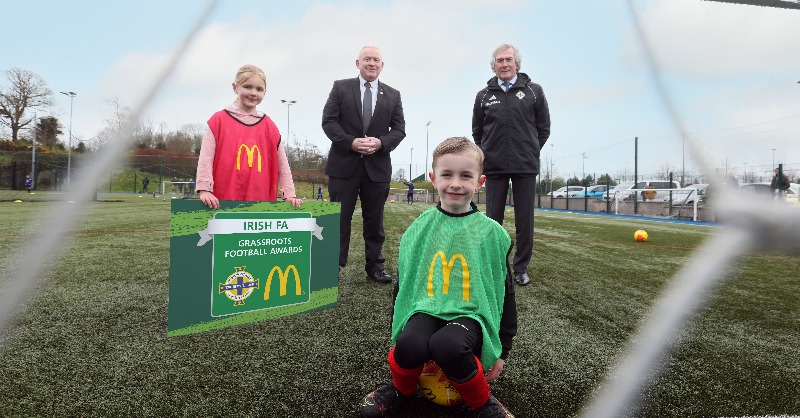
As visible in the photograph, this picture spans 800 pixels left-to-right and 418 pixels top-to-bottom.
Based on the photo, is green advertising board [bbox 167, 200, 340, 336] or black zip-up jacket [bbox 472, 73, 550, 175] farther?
black zip-up jacket [bbox 472, 73, 550, 175]

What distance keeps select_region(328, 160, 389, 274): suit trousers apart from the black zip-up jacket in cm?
83

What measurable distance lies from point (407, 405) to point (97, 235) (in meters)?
5.58

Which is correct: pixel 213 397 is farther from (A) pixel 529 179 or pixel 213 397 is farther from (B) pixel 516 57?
(B) pixel 516 57

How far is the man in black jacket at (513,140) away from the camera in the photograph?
3.14 m

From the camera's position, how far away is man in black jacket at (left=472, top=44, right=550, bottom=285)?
3141 millimetres

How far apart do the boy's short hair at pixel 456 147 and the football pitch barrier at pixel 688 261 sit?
2.58 feet

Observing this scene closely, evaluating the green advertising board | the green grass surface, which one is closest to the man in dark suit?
the green grass surface

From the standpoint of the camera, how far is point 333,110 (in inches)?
126

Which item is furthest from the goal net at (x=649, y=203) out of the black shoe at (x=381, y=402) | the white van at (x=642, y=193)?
the black shoe at (x=381, y=402)

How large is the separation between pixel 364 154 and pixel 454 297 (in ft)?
6.00

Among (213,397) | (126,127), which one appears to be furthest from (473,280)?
(126,127)

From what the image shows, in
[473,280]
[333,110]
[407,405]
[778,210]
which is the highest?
[333,110]

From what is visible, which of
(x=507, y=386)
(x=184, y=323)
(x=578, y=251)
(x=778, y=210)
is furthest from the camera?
(x=578, y=251)

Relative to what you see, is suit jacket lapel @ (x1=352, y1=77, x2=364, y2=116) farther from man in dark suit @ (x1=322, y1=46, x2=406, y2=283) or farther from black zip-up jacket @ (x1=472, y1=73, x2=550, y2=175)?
black zip-up jacket @ (x1=472, y1=73, x2=550, y2=175)
